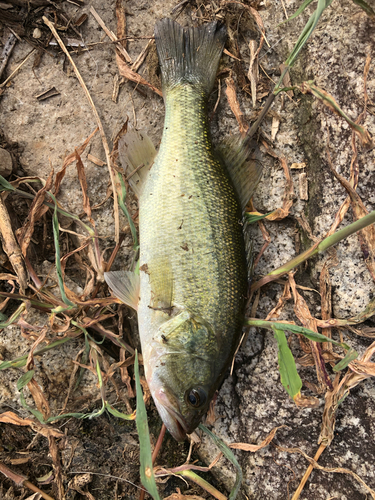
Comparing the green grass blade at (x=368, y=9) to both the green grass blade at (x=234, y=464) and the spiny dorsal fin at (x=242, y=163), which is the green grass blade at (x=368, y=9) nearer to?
the spiny dorsal fin at (x=242, y=163)

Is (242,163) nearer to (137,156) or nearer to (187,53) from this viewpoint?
(137,156)

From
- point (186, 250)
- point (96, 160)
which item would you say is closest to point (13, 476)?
point (186, 250)

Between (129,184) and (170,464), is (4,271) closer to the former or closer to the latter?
(129,184)

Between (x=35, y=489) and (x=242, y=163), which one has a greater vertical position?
(x=242, y=163)

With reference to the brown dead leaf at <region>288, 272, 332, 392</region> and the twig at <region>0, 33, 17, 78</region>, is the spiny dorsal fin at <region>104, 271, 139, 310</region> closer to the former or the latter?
the brown dead leaf at <region>288, 272, 332, 392</region>

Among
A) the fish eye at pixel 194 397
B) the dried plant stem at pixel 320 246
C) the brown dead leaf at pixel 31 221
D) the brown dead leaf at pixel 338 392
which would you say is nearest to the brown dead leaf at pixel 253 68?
the dried plant stem at pixel 320 246
